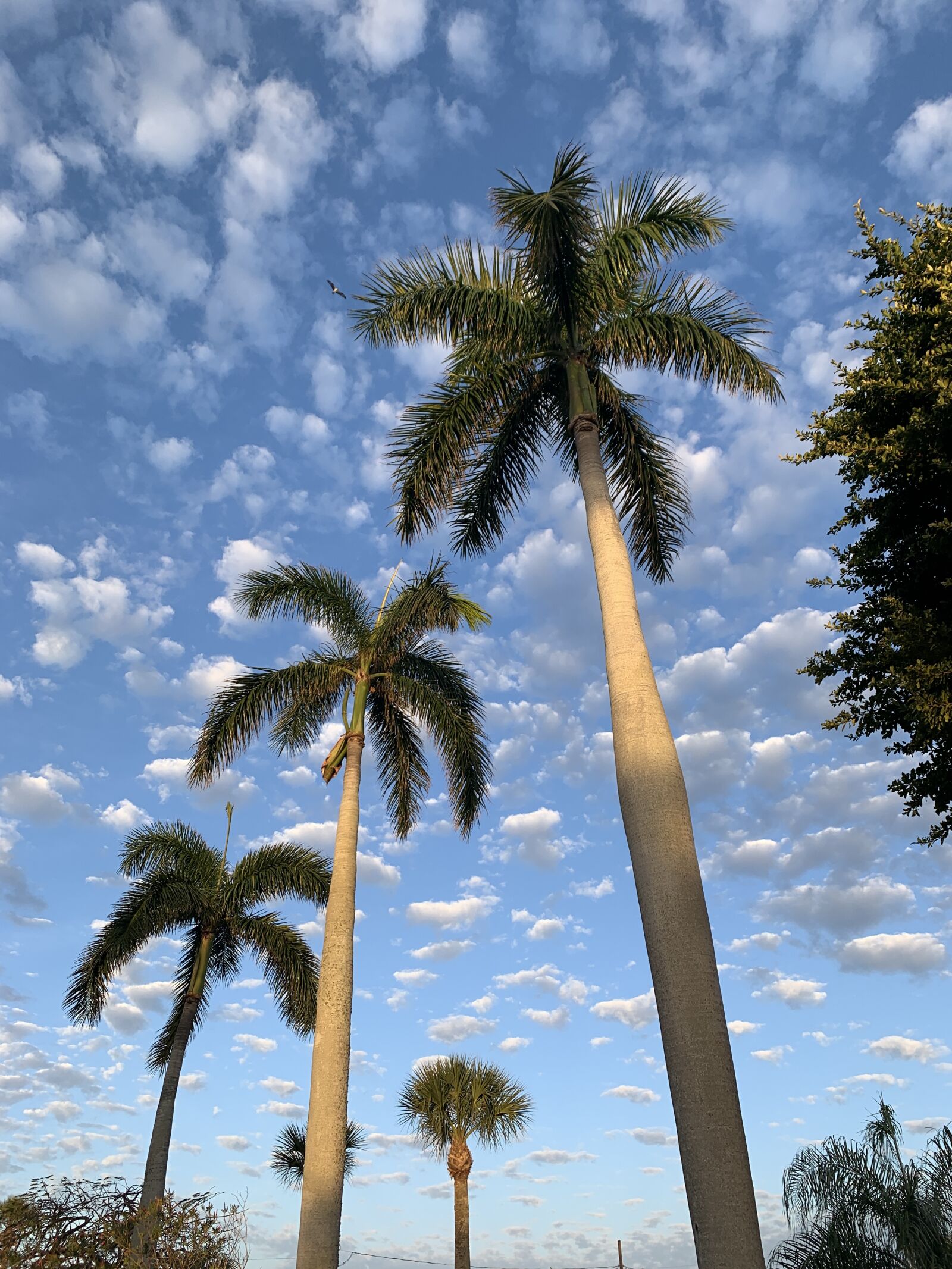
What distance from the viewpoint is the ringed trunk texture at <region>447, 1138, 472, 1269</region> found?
23.5 metres

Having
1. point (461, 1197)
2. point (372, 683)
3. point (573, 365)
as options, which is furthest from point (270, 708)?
point (461, 1197)

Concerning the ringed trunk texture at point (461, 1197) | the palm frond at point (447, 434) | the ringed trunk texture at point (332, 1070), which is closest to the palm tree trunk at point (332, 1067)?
the ringed trunk texture at point (332, 1070)

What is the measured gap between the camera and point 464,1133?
2492cm

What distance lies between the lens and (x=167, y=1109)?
21125 millimetres

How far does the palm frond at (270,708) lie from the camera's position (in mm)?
16812

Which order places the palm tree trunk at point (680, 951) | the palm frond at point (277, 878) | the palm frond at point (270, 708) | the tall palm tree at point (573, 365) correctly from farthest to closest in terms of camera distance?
the palm frond at point (277, 878) < the palm frond at point (270, 708) < the tall palm tree at point (573, 365) < the palm tree trunk at point (680, 951)

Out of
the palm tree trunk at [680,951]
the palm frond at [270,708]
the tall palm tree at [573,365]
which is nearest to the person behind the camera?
the palm tree trunk at [680,951]

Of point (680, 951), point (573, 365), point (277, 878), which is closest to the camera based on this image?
point (680, 951)

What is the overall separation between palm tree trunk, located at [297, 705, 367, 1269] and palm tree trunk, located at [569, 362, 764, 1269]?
742 cm

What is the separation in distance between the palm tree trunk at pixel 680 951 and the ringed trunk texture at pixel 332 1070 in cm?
742

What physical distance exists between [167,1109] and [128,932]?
3908 millimetres

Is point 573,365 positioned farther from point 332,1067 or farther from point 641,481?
point 332,1067

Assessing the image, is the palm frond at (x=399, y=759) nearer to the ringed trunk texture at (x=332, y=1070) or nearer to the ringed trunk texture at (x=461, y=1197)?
the ringed trunk texture at (x=332, y=1070)

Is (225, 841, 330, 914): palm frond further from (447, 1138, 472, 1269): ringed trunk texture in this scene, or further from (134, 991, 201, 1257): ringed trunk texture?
(447, 1138, 472, 1269): ringed trunk texture
